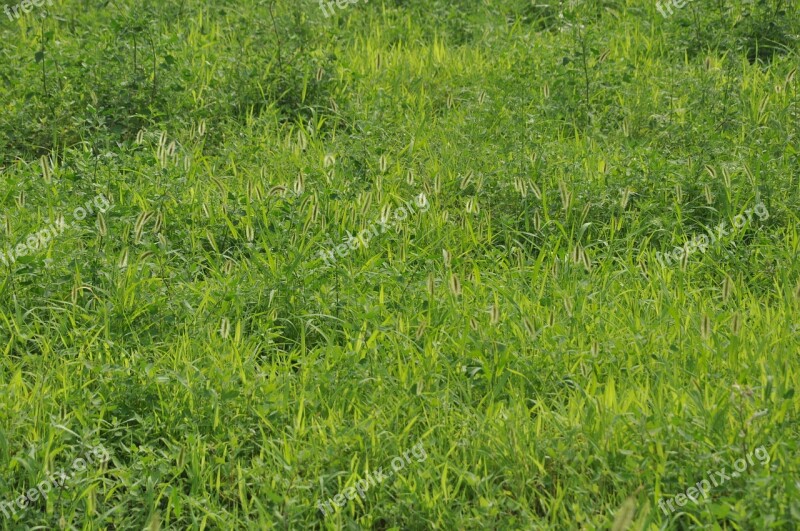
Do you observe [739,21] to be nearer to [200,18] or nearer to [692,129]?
[692,129]

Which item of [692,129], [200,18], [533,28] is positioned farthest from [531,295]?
[200,18]

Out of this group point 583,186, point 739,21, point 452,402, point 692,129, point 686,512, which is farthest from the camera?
point 739,21

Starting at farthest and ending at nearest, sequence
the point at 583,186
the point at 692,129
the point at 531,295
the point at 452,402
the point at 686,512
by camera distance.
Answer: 1. the point at 692,129
2. the point at 583,186
3. the point at 531,295
4. the point at 452,402
5. the point at 686,512

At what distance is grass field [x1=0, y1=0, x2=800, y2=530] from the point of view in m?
3.14

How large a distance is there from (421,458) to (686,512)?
0.82 meters

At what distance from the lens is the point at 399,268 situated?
425 centimetres

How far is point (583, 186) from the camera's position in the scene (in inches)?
185

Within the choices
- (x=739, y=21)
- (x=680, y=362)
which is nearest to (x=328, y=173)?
(x=680, y=362)

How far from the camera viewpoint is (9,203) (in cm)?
474

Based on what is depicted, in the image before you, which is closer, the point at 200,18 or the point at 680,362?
the point at 680,362

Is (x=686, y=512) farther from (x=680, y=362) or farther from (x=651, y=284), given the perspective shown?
(x=651, y=284)

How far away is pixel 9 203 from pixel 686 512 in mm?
3359

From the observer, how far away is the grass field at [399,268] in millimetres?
3137

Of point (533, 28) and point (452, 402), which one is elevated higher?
point (533, 28)
